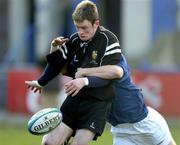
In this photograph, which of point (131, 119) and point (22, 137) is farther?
point (22, 137)

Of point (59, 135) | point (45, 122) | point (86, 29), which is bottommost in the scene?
point (59, 135)

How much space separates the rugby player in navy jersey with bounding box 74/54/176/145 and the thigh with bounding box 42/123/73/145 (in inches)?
21.0

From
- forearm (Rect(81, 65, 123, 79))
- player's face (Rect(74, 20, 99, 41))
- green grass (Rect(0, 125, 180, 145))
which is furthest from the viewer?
green grass (Rect(0, 125, 180, 145))

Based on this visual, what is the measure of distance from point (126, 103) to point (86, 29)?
1.02m

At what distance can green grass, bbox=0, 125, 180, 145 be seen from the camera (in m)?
16.1

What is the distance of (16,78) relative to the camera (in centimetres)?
2116

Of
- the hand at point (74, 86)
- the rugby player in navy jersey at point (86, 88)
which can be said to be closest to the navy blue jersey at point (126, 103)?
the rugby player in navy jersey at point (86, 88)

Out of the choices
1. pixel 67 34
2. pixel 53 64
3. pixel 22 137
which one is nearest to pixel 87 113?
pixel 53 64

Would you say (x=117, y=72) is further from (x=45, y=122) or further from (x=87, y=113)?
(x=45, y=122)

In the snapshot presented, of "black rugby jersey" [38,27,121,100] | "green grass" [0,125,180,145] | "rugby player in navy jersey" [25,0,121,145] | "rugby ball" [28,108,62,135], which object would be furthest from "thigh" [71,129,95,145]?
"green grass" [0,125,180,145]

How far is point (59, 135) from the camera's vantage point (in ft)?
34.4

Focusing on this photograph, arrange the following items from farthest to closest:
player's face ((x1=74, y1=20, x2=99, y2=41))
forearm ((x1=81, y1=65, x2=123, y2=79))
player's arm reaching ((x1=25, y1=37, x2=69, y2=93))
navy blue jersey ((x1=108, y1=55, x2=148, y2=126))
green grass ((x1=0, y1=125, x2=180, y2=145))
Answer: green grass ((x1=0, y1=125, x2=180, y2=145))
navy blue jersey ((x1=108, y1=55, x2=148, y2=126))
player's arm reaching ((x1=25, y1=37, x2=69, y2=93))
forearm ((x1=81, y1=65, x2=123, y2=79))
player's face ((x1=74, y1=20, x2=99, y2=41))

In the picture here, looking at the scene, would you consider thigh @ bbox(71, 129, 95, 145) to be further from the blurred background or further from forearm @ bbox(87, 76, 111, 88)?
the blurred background

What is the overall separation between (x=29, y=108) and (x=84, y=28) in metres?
10.7
